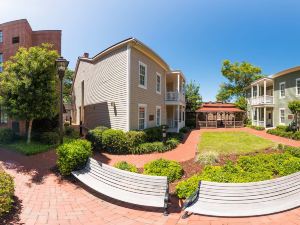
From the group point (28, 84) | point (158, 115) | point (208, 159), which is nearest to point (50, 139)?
point (28, 84)

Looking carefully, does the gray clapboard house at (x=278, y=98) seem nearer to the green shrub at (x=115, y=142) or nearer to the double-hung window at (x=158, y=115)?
the double-hung window at (x=158, y=115)

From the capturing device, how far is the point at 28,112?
10.5 meters

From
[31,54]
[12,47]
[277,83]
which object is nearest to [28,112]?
[31,54]

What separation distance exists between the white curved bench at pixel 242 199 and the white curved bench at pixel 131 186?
0.73 m

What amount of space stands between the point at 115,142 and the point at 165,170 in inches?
200

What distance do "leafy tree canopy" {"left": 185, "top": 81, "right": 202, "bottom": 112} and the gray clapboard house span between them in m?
7.83

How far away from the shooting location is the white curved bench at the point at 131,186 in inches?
201

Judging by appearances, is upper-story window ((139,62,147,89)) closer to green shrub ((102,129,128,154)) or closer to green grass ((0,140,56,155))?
green shrub ((102,129,128,154))

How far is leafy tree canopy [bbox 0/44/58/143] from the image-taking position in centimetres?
1018

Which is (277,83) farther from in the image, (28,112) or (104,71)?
(28,112)

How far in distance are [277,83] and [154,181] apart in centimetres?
2617

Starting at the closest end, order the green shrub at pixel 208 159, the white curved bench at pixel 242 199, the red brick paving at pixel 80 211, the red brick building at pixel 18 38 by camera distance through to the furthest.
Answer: the red brick paving at pixel 80 211 < the white curved bench at pixel 242 199 < the green shrub at pixel 208 159 < the red brick building at pixel 18 38

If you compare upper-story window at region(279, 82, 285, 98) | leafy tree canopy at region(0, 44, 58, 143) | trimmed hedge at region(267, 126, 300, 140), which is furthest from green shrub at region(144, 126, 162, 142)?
upper-story window at region(279, 82, 285, 98)

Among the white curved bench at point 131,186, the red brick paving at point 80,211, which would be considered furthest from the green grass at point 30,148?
the white curved bench at point 131,186
